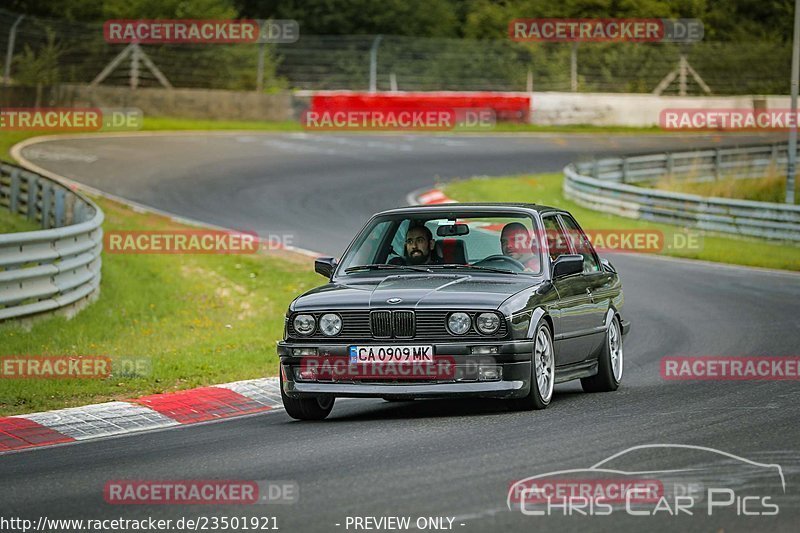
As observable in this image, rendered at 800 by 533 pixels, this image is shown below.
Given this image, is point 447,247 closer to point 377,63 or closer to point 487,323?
point 487,323

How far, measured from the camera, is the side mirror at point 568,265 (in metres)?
10.8

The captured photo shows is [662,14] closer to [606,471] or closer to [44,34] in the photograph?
[44,34]

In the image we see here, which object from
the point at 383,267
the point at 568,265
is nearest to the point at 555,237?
the point at 568,265

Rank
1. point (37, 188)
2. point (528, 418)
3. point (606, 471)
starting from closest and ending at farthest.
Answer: point (606, 471), point (528, 418), point (37, 188)

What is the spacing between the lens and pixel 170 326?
16125mm

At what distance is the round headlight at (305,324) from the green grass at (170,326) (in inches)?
86.7

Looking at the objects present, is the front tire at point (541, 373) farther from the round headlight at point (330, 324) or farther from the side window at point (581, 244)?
the side window at point (581, 244)

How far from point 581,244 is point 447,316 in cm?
267

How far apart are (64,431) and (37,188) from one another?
1314 cm

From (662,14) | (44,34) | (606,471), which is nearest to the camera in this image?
(606,471)

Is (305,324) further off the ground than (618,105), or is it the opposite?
(305,324)

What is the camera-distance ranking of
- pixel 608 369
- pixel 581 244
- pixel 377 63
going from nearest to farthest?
pixel 608 369 → pixel 581 244 → pixel 377 63

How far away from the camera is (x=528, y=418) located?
9664 mm

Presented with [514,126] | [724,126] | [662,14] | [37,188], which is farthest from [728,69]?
[37,188]
